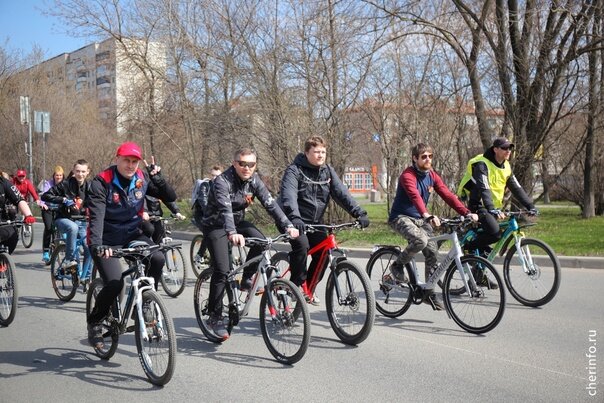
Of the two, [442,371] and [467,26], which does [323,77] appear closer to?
[467,26]

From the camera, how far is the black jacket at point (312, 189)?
6.41 meters

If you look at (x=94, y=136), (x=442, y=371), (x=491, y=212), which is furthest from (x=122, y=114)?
(x=442, y=371)

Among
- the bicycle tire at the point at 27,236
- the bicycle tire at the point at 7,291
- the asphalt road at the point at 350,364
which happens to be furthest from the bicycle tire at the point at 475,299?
the bicycle tire at the point at 27,236

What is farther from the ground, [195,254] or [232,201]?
[232,201]

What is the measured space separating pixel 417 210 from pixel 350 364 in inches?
85.9

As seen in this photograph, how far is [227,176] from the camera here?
6.18m

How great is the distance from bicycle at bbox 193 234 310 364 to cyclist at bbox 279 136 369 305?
450mm

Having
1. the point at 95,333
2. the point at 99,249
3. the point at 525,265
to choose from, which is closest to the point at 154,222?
the point at 95,333

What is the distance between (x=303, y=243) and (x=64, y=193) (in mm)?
5253

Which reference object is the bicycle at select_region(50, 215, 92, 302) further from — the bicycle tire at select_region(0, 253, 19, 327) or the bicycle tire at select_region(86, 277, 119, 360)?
the bicycle tire at select_region(86, 277, 119, 360)

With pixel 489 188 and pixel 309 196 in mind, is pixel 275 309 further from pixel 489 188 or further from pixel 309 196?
pixel 489 188

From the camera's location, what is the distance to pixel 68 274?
859cm

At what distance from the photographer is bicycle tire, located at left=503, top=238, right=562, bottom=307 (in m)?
7.31

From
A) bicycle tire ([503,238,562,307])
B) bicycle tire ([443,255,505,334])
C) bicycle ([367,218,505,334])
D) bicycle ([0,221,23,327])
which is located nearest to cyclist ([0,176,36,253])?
bicycle ([0,221,23,327])
